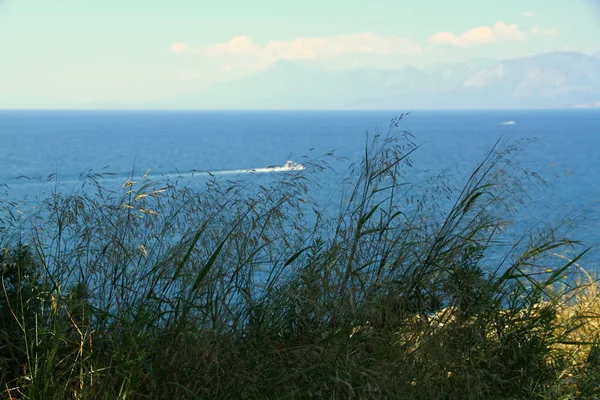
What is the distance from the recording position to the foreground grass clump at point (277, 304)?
2043 millimetres

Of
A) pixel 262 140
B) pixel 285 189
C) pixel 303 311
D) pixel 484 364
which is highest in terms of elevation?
pixel 285 189

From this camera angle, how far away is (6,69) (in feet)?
543

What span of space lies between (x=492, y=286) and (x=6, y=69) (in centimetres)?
18084

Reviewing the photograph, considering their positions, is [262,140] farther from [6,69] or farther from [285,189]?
[6,69]

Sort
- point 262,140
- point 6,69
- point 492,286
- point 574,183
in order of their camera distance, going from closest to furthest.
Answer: point 492,286
point 574,183
point 262,140
point 6,69

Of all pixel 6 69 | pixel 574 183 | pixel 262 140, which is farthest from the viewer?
pixel 6 69

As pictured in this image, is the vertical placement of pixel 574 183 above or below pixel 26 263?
below

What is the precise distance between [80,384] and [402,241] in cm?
121

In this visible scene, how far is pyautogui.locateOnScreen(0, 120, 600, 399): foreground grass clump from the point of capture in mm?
2043

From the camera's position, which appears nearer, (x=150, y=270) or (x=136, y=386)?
(x=136, y=386)

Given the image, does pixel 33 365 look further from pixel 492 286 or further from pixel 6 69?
pixel 6 69

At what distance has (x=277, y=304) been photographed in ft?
7.53

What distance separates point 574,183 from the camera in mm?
37062

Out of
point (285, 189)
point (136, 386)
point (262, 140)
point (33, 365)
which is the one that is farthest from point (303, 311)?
point (262, 140)
